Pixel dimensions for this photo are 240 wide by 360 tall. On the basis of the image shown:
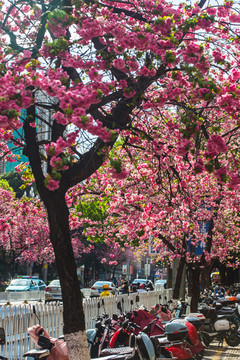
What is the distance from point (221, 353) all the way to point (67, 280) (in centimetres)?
820

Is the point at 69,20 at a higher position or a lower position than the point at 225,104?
higher

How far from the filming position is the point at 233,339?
48.6ft

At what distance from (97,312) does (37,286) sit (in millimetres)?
27281

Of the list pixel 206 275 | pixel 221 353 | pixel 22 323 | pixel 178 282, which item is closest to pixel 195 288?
pixel 178 282

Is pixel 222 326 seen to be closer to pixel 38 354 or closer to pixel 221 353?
pixel 221 353

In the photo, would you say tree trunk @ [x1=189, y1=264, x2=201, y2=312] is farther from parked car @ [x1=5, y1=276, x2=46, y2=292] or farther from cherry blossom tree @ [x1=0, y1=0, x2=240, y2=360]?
parked car @ [x1=5, y1=276, x2=46, y2=292]

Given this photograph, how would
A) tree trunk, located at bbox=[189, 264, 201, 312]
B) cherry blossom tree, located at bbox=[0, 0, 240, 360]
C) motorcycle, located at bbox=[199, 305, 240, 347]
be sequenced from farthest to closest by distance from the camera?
1. tree trunk, located at bbox=[189, 264, 201, 312]
2. motorcycle, located at bbox=[199, 305, 240, 347]
3. cherry blossom tree, located at bbox=[0, 0, 240, 360]

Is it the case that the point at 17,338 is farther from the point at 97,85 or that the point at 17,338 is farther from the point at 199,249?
the point at 199,249

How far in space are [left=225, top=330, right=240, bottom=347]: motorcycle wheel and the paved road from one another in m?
0.21

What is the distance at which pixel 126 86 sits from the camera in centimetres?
780

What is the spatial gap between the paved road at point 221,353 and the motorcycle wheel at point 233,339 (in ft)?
0.69

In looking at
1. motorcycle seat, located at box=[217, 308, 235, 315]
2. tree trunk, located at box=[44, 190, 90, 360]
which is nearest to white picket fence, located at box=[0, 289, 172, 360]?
tree trunk, located at box=[44, 190, 90, 360]

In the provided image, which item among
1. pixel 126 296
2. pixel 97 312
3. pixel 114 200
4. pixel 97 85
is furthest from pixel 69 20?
pixel 126 296

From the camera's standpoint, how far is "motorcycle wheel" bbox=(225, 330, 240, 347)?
14711 millimetres
